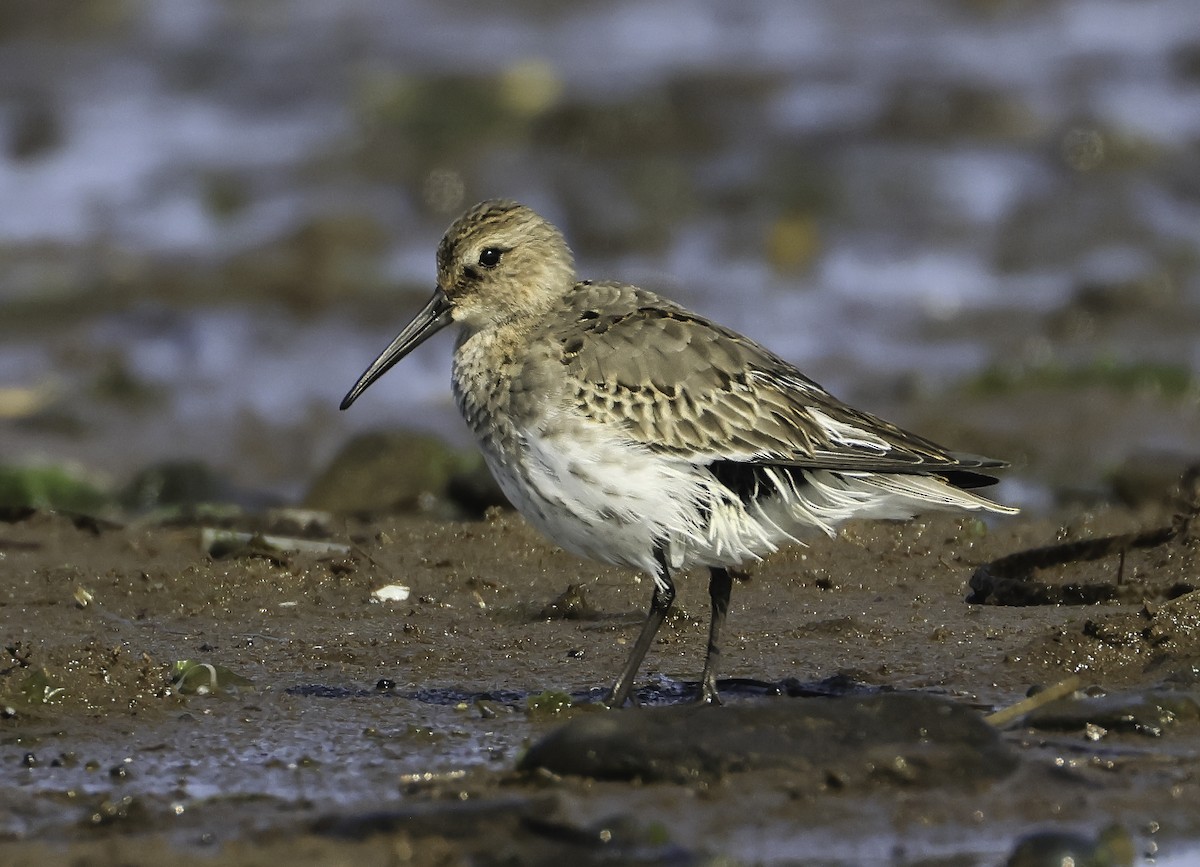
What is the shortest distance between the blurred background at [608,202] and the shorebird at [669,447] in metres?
4.01

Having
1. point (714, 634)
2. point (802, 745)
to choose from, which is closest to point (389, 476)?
point (714, 634)

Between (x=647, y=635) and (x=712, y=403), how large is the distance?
0.82 m

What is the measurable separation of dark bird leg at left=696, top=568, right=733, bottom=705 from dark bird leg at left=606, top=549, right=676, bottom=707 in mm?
181

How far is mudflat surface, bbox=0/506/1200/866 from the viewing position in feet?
15.7

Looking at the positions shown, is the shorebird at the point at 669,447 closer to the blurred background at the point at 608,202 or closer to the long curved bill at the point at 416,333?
the long curved bill at the point at 416,333

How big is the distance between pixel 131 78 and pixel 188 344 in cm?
686

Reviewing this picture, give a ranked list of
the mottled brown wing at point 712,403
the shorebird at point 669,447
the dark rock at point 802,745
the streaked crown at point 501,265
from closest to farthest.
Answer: the dark rock at point 802,745
the shorebird at point 669,447
the mottled brown wing at point 712,403
the streaked crown at point 501,265

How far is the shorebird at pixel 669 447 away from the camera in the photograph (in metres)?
5.93

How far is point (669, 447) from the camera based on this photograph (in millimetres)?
6031

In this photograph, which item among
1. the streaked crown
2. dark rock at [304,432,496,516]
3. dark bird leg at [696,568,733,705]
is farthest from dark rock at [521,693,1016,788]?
dark rock at [304,432,496,516]

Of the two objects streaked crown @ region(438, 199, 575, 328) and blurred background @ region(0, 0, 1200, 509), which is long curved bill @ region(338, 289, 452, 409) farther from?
blurred background @ region(0, 0, 1200, 509)

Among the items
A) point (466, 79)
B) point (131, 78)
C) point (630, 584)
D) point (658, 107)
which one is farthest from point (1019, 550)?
point (131, 78)

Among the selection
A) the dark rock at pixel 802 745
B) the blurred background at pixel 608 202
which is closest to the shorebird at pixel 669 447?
the dark rock at pixel 802 745

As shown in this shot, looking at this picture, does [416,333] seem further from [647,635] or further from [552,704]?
[552,704]
